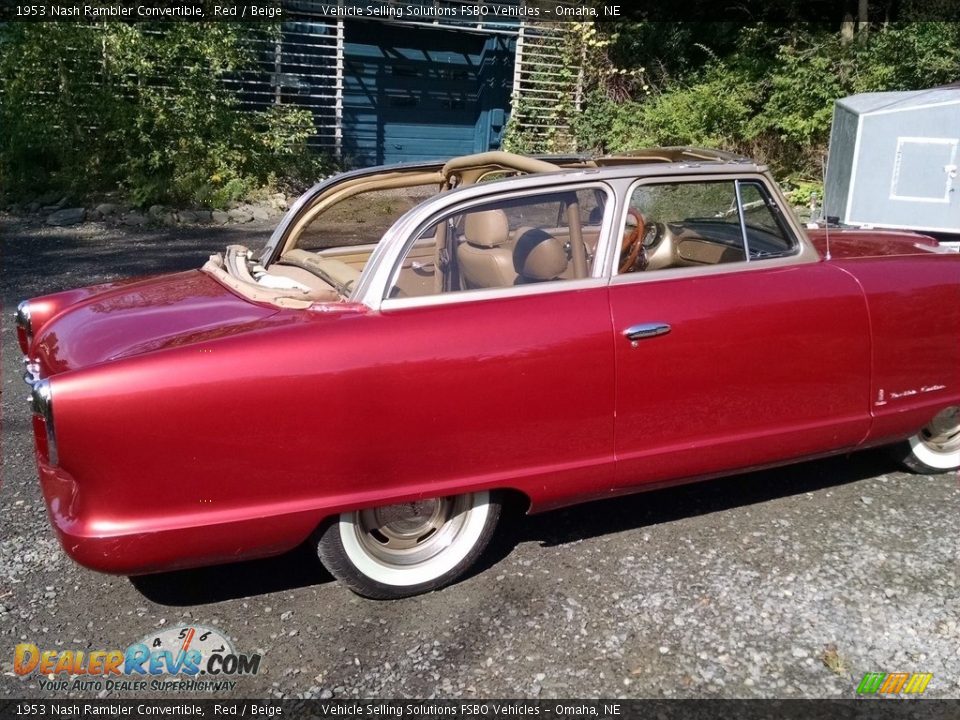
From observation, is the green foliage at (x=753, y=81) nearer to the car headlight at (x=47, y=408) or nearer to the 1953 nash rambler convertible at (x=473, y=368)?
the 1953 nash rambler convertible at (x=473, y=368)

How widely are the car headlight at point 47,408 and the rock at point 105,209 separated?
10.2m

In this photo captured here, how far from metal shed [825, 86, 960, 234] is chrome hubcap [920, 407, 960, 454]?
4509mm

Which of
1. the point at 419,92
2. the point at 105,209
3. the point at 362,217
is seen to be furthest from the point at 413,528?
the point at 419,92

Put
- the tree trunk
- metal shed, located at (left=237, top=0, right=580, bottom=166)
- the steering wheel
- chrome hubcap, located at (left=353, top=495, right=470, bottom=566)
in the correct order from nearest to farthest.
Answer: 1. chrome hubcap, located at (left=353, top=495, right=470, bottom=566)
2. the steering wheel
3. the tree trunk
4. metal shed, located at (left=237, top=0, right=580, bottom=166)

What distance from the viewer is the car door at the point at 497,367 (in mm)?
3064

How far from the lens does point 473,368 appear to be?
3131 mm

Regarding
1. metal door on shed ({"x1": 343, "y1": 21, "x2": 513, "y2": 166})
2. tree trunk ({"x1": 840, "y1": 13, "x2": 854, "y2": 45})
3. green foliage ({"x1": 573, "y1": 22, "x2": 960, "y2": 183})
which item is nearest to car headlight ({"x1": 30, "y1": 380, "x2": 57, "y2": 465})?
green foliage ({"x1": 573, "y1": 22, "x2": 960, "y2": 183})

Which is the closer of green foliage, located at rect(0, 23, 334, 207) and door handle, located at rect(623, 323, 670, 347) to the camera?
door handle, located at rect(623, 323, 670, 347)

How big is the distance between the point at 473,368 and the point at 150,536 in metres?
1.18

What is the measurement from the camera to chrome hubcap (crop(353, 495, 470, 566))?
330cm

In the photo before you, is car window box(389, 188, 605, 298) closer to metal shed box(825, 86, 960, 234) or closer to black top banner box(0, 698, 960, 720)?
black top banner box(0, 698, 960, 720)

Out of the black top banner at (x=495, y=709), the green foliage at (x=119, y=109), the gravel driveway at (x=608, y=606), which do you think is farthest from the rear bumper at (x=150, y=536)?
the green foliage at (x=119, y=109)

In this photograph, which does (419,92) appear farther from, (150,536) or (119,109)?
(150,536)

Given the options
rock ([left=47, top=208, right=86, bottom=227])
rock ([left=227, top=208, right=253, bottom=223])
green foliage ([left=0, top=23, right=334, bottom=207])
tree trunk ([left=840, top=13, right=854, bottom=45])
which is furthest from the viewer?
tree trunk ([left=840, top=13, right=854, bottom=45])
